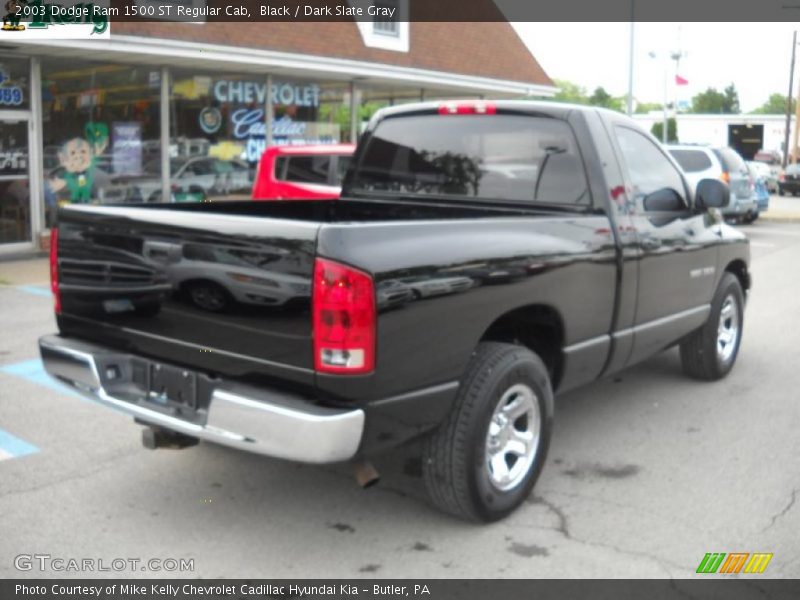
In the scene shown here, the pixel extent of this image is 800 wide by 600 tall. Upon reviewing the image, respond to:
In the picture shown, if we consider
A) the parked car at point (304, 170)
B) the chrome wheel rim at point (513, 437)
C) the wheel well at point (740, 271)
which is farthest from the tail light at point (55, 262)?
the parked car at point (304, 170)

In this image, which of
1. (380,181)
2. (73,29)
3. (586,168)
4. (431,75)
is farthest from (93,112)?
(586,168)

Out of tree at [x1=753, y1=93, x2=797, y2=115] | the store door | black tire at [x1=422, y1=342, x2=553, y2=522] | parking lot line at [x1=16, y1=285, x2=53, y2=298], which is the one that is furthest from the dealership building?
tree at [x1=753, y1=93, x2=797, y2=115]

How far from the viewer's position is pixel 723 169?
18.2 metres

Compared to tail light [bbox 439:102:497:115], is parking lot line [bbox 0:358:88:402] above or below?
below

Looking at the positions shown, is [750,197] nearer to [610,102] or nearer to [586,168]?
[586,168]

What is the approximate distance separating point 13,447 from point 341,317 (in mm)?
2789

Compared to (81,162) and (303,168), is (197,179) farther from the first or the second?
(303,168)

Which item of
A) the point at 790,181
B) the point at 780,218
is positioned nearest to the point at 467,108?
the point at 780,218

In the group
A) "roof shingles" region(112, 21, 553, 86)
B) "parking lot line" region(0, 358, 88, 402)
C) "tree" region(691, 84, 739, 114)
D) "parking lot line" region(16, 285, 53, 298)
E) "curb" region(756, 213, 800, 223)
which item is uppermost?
"tree" region(691, 84, 739, 114)

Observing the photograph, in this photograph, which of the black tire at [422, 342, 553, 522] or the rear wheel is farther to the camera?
the rear wheel

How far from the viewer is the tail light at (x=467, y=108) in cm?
516

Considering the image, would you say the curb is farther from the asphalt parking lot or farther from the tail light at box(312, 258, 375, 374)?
the tail light at box(312, 258, 375, 374)

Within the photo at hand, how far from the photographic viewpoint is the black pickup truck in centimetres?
342

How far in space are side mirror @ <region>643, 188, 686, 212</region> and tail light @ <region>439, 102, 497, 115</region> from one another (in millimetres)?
1083
